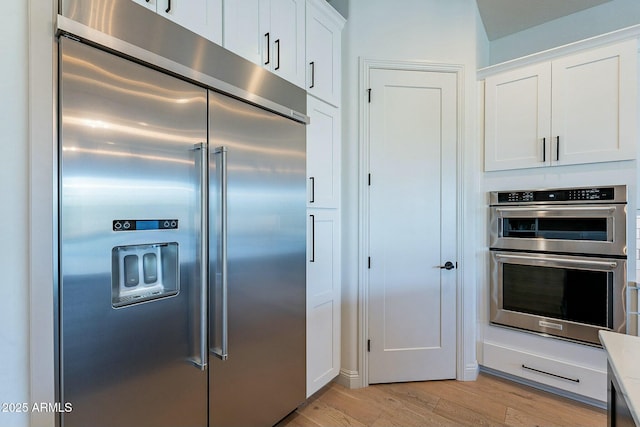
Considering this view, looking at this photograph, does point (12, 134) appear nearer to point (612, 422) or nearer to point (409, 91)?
point (612, 422)

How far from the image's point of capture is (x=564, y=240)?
2203 millimetres

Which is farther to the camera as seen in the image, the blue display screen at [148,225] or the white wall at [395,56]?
the white wall at [395,56]

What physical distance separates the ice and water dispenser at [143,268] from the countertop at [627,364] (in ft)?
4.66

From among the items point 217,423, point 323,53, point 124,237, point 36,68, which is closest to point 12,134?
point 36,68

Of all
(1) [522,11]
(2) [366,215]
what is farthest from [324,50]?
(1) [522,11]

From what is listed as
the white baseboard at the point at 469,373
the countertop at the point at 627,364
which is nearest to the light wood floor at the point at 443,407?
the white baseboard at the point at 469,373

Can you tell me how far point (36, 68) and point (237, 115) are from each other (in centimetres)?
72

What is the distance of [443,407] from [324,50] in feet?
8.35

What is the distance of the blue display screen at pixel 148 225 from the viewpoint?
113 centimetres

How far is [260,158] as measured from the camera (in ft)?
5.32

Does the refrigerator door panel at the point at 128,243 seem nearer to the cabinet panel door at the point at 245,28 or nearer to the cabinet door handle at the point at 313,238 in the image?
the cabinet panel door at the point at 245,28

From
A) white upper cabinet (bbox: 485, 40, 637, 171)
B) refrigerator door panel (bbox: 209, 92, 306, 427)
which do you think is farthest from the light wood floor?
white upper cabinet (bbox: 485, 40, 637, 171)

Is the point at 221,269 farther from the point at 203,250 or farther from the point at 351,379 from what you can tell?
the point at 351,379

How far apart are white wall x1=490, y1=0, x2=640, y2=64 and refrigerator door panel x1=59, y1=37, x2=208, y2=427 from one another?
289cm
